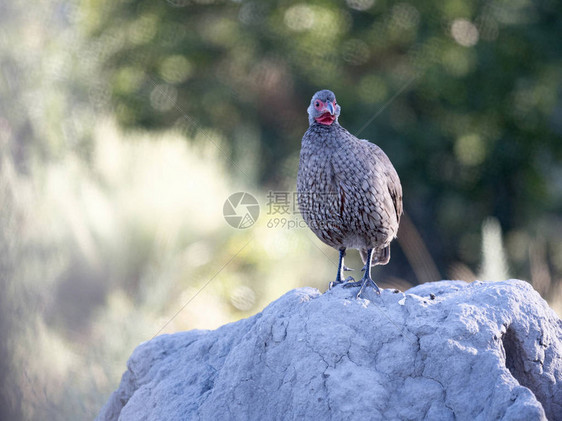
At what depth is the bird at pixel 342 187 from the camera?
3799 mm

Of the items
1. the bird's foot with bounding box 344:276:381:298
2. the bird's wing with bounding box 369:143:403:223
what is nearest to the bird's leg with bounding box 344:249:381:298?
the bird's foot with bounding box 344:276:381:298

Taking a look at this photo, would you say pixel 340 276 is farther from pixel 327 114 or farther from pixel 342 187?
pixel 327 114

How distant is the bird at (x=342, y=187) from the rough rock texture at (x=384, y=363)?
1.58ft

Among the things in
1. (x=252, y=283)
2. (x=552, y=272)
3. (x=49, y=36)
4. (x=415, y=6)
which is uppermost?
(x=49, y=36)

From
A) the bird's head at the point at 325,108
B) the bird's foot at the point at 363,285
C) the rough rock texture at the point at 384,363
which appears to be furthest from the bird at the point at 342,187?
the rough rock texture at the point at 384,363

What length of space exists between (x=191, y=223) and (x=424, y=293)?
2.95m

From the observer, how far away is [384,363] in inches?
122

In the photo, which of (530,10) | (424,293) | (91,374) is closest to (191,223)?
(91,374)

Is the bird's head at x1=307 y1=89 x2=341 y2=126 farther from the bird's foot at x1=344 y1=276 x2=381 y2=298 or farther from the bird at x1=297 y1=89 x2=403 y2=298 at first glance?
the bird's foot at x1=344 y1=276 x2=381 y2=298

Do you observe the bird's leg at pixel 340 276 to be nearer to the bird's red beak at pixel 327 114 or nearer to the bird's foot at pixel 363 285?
the bird's foot at pixel 363 285

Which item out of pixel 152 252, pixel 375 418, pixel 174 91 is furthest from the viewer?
pixel 174 91

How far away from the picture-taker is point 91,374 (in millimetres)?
5156

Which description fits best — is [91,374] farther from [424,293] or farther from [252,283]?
[424,293]

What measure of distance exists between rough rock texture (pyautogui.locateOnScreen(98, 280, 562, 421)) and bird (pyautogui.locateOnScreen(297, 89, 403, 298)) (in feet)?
1.58
